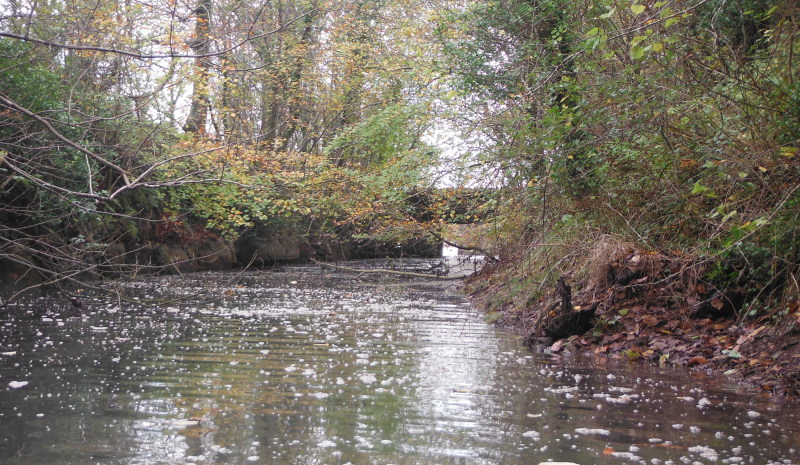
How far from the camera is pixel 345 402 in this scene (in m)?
4.79

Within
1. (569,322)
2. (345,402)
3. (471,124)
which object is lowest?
(345,402)

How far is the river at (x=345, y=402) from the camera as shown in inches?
143

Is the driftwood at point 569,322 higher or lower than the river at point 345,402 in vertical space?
higher

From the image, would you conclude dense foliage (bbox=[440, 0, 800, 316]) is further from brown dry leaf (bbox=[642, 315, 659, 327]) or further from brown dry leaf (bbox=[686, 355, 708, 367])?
brown dry leaf (bbox=[686, 355, 708, 367])

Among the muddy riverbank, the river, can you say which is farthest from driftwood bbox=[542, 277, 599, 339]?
the river

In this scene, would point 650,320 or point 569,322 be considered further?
point 569,322

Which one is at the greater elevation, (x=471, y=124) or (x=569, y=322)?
(x=471, y=124)

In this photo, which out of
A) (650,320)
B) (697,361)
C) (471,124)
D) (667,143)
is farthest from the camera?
(471,124)

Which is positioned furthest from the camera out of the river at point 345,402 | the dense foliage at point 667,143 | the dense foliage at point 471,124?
the dense foliage at point 471,124

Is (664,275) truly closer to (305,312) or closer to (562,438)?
(562,438)

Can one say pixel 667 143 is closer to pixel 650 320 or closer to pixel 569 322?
pixel 650 320

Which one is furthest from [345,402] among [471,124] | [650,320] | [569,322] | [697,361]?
[471,124]

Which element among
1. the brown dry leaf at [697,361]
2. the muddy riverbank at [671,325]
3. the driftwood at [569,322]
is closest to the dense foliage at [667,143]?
the muddy riverbank at [671,325]

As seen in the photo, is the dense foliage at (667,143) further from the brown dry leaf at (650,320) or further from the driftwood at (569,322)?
the brown dry leaf at (650,320)
